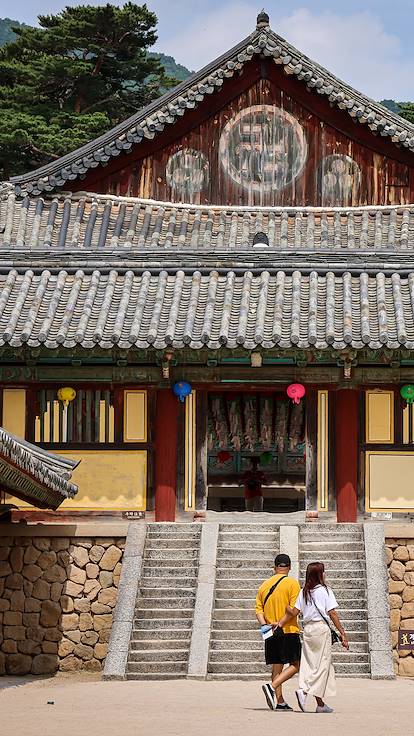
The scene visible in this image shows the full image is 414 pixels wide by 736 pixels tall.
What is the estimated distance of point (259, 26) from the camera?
29.4 meters

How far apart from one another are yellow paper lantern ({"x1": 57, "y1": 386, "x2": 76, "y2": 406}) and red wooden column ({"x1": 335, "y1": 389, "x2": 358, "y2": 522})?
4.20m

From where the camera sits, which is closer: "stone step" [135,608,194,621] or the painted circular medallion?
"stone step" [135,608,194,621]

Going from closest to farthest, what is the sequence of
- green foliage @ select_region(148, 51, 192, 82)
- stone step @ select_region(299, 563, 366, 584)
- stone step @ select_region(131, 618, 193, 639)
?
stone step @ select_region(131, 618, 193, 639) → stone step @ select_region(299, 563, 366, 584) → green foliage @ select_region(148, 51, 192, 82)

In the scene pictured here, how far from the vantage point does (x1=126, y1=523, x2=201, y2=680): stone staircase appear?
18719mm

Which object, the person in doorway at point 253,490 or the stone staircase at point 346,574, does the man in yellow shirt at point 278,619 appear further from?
the person in doorway at point 253,490

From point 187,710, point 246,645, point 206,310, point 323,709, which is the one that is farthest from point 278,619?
point 206,310

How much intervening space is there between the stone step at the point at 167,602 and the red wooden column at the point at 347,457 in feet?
11.4

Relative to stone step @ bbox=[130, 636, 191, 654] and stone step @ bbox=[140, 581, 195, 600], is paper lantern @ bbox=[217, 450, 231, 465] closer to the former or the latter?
stone step @ bbox=[140, 581, 195, 600]

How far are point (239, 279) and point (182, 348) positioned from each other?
236cm

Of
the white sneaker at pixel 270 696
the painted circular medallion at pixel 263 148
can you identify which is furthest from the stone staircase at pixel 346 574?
the painted circular medallion at pixel 263 148

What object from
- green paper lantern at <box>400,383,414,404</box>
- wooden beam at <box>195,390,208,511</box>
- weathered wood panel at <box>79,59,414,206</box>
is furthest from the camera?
weathered wood panel at <box>79,59,414,206</box>

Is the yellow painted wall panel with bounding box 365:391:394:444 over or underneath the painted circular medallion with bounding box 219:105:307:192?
underneath

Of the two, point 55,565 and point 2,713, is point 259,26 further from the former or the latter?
point 2,713

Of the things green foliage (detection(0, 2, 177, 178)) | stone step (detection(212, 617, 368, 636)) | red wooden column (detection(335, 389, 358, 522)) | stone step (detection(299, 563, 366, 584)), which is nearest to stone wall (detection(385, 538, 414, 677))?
red wooden column (detection(335, 389, 358, 522))
